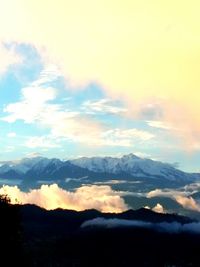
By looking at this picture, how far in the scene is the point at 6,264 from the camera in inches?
4943

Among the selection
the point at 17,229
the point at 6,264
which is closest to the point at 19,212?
the point at 17,229

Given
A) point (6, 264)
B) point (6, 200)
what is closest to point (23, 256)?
point (6, 264)

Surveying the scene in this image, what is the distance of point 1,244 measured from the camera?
419ft

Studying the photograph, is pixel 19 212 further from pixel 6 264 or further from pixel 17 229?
pixel 6 264

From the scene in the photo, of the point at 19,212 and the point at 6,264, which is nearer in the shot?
the point at 6,264

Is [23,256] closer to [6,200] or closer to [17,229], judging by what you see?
[17,229]

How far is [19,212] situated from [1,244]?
A: 10.1 meters

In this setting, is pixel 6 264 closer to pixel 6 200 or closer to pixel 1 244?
pixel 1 244

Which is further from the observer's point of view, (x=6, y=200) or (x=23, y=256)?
(x=6, y=200)

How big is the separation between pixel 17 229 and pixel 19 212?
4.55 metres

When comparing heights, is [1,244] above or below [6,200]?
below

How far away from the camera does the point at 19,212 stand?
13550cm

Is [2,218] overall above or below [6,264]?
above

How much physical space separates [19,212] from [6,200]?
5.51m
